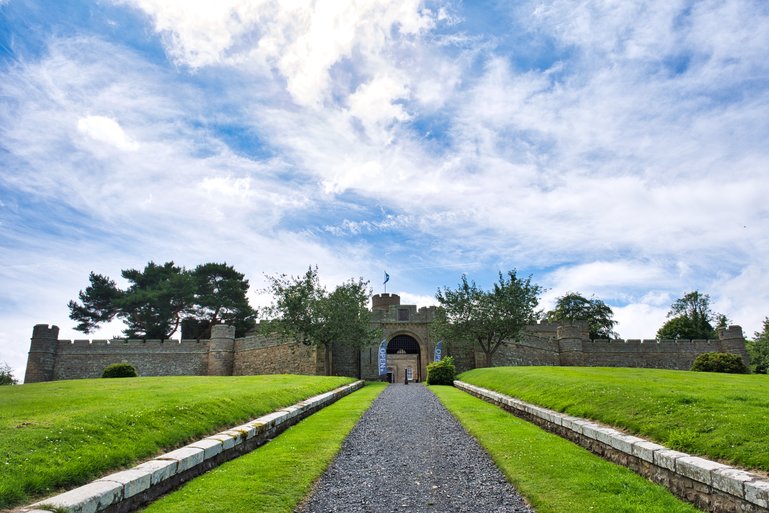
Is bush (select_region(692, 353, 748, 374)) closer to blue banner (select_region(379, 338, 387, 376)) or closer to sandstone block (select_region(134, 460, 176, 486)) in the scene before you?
blue banner (select_region(379, 338, 387, 376))

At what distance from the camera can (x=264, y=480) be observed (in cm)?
682

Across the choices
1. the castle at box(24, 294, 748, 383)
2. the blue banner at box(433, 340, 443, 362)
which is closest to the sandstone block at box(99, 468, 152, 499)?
the blue banner at box(433, 340, 443, 362)

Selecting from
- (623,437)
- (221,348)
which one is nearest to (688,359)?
(221,348)

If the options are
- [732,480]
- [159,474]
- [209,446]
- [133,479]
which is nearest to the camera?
[732,480]

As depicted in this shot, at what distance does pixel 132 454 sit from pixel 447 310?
29830mm

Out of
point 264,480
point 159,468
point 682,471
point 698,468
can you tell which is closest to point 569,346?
point 682,471

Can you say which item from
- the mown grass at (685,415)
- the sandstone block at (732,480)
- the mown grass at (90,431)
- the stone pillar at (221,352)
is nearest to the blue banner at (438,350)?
the stone pillar at (221,352)

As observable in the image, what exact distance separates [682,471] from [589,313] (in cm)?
6500

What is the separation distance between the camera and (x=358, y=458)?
8.66m

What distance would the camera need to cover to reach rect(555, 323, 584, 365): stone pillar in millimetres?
42531

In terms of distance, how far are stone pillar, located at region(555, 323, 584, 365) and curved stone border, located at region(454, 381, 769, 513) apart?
1387 inches

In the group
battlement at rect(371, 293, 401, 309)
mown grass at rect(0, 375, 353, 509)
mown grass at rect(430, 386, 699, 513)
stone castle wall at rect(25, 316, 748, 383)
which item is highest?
battlement at rect(371, 293, 401, 309)

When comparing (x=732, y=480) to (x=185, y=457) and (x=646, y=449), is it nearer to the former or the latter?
(x=646, y=449)

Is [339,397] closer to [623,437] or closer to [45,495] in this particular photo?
[623,437]
